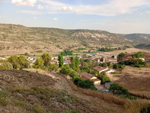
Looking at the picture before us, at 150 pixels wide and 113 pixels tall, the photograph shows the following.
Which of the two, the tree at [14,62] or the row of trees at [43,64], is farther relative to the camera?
the row of trees at [43,64]

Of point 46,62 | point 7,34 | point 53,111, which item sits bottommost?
point 46,62

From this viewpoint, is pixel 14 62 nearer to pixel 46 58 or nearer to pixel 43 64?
pixel 43 64

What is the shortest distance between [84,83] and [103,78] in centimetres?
1784

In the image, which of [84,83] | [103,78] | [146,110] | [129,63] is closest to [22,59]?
[84,83]

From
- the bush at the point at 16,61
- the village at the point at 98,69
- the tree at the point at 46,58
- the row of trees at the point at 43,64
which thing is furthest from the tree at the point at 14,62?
the village at the point at 98,69

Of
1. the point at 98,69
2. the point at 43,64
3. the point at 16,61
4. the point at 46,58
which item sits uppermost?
the point at 16,61

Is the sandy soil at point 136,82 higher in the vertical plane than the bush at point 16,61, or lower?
lower

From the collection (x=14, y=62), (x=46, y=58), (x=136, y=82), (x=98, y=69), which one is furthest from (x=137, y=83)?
(x=14, y=62)

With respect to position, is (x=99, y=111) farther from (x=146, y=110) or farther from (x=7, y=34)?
(x=7, y=34)

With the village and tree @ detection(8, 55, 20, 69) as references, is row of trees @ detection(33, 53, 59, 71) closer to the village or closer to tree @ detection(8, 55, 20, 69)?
tree @ detection(8, 55, 20, 69)

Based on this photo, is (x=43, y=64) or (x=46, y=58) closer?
(x=43, y=64)

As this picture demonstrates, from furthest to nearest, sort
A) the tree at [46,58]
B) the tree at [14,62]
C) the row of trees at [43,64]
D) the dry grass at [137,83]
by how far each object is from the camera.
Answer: the tree at [46,58] → the row of trees at [43,64] → the tree at [14,62] → the dry grass at [137,83]

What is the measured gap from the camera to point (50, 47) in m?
114

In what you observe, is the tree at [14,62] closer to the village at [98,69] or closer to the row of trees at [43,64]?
the row of trees at [43,64]
